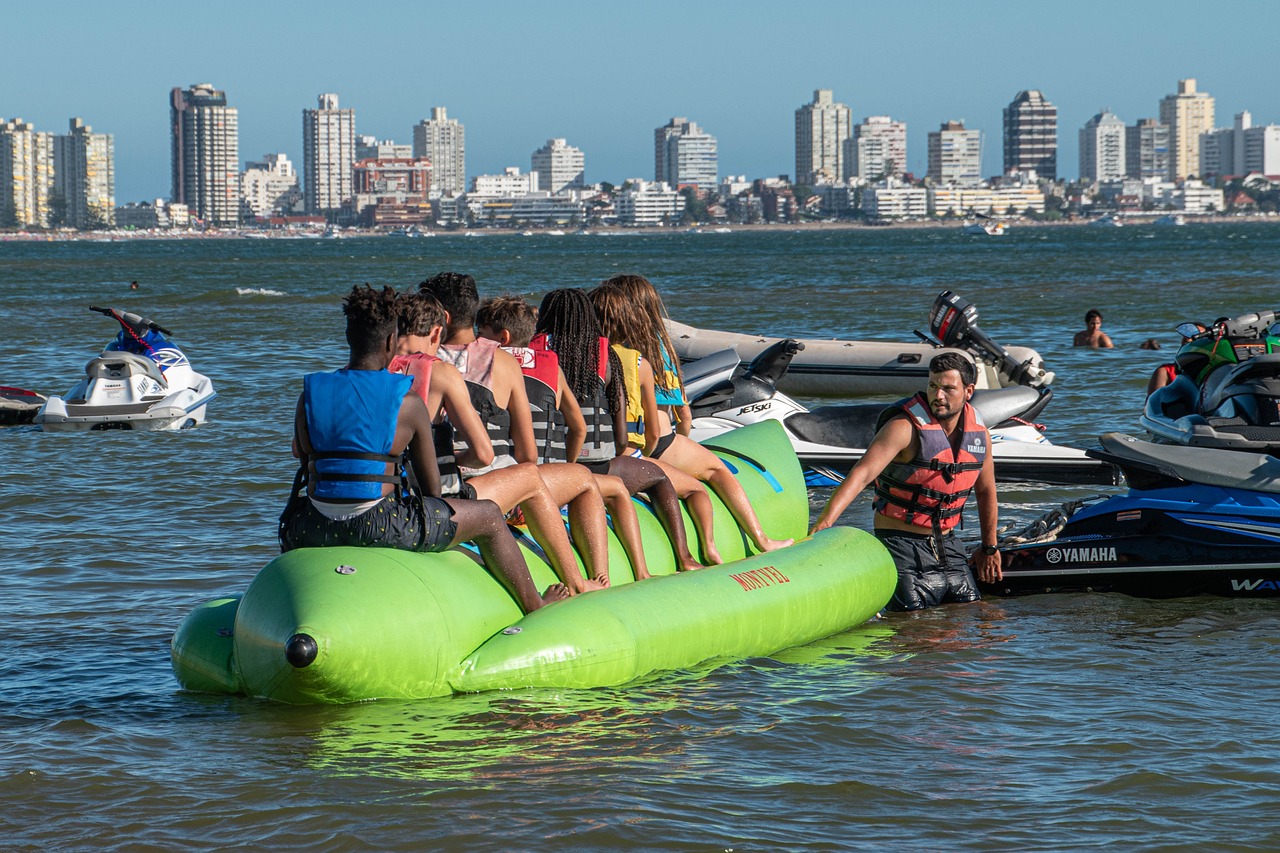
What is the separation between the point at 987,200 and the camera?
575 feet

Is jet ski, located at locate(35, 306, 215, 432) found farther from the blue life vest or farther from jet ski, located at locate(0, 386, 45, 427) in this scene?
the blue life vest

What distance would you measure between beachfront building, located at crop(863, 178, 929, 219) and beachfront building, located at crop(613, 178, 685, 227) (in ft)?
73.9

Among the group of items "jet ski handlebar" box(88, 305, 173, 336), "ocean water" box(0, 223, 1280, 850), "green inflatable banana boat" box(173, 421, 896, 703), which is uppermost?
"jet ski handlebar" box(88, 305, 173, 336)

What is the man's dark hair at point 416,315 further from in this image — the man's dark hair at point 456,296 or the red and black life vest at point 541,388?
the red and black life vest at point 541,388

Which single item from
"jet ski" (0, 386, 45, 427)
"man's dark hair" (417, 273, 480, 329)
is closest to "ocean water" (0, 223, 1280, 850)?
"man's dark hair" (417, 273, 480, 329)

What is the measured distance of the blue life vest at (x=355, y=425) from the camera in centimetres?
479

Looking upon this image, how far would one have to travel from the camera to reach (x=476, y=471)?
571 cm

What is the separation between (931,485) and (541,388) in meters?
1.79

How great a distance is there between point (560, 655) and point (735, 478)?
1611 mm

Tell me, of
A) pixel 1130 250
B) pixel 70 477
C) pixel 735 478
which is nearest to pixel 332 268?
pixel 1130 250

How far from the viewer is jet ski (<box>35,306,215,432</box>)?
1269 cm

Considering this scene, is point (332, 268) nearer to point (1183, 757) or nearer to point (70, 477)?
point (70, 477)

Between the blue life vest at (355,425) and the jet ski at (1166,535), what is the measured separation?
10.2ft

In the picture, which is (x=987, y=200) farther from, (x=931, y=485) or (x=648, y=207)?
(x=931, y=485)
